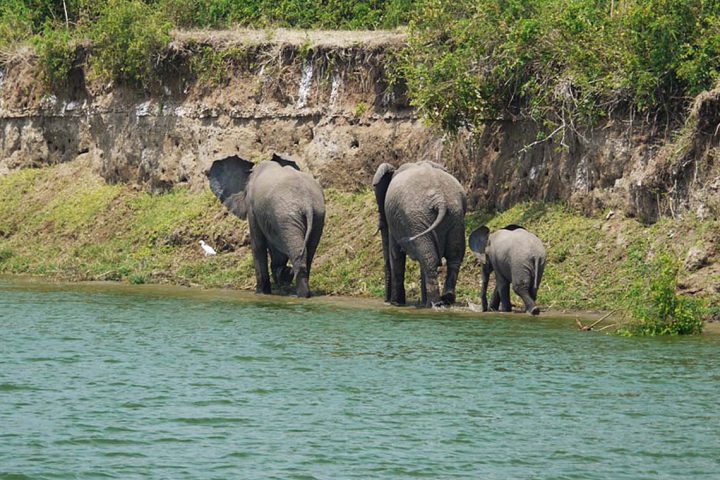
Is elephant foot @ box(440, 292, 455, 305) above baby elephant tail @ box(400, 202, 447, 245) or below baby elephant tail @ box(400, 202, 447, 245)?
below

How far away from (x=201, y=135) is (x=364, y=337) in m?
10.9

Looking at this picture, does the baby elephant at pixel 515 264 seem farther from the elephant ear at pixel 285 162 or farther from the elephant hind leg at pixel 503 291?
the elephant ear at pixel 285 162

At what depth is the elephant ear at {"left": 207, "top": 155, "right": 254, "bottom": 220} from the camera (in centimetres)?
2270

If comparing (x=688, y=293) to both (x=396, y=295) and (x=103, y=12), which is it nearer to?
(x=396, y=295)

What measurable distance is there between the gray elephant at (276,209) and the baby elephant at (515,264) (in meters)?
3.23

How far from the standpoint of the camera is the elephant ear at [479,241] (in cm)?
1884

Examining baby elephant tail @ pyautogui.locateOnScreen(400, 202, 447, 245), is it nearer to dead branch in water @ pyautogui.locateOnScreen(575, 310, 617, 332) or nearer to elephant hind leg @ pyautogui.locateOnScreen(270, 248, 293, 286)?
dead branch in water @ pyautogui.locateOnScreen(575, 310, 617, 332)

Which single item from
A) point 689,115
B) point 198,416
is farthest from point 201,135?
point 198,416

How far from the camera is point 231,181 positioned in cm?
2273

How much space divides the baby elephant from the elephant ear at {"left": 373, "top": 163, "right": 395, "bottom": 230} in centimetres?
214

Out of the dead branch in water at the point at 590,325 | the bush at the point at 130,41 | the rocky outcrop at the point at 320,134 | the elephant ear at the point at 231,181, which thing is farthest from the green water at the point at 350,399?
the bush at the point at 130,41

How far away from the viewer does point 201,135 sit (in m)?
26.7

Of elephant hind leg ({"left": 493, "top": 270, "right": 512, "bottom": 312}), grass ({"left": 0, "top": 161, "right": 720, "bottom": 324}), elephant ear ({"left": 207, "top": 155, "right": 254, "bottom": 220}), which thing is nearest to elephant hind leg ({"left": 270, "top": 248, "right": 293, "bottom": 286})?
grass ({"left": 0, "top": 161, "right": 720, "bottom": 324})

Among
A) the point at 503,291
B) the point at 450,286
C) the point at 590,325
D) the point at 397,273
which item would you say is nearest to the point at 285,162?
the point at 397,273
